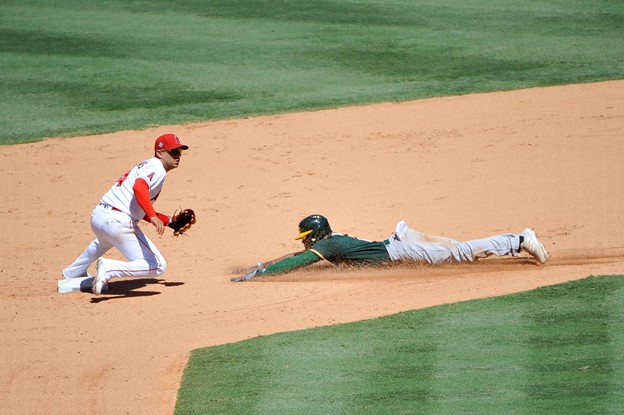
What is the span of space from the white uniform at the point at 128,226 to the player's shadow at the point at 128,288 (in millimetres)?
243

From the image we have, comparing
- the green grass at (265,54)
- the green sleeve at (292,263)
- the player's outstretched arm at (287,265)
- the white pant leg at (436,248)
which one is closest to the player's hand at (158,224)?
the player's outstretched arm at (287,265)

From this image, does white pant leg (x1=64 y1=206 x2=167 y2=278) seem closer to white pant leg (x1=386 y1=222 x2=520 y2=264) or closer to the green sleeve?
the green sleeve

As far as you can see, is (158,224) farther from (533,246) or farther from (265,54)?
(265,54)

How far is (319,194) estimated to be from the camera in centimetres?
1217

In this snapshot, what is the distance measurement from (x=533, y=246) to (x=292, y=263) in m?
2.26

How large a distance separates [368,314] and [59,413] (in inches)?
112

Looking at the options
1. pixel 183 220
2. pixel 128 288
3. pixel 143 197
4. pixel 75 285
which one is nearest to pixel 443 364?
pixel 183 220

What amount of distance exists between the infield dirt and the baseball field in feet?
0.11

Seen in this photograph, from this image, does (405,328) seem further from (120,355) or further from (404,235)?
(120,355)

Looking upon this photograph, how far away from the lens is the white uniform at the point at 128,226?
9680 mm

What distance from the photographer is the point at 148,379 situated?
26.9 ft

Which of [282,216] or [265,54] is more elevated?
[265,54]

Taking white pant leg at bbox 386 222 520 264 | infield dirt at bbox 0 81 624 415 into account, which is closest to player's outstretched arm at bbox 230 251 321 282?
infield dirt at bbox 0 81 624 415

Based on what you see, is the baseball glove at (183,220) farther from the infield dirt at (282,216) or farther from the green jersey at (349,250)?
the green jersey at (349,250)
